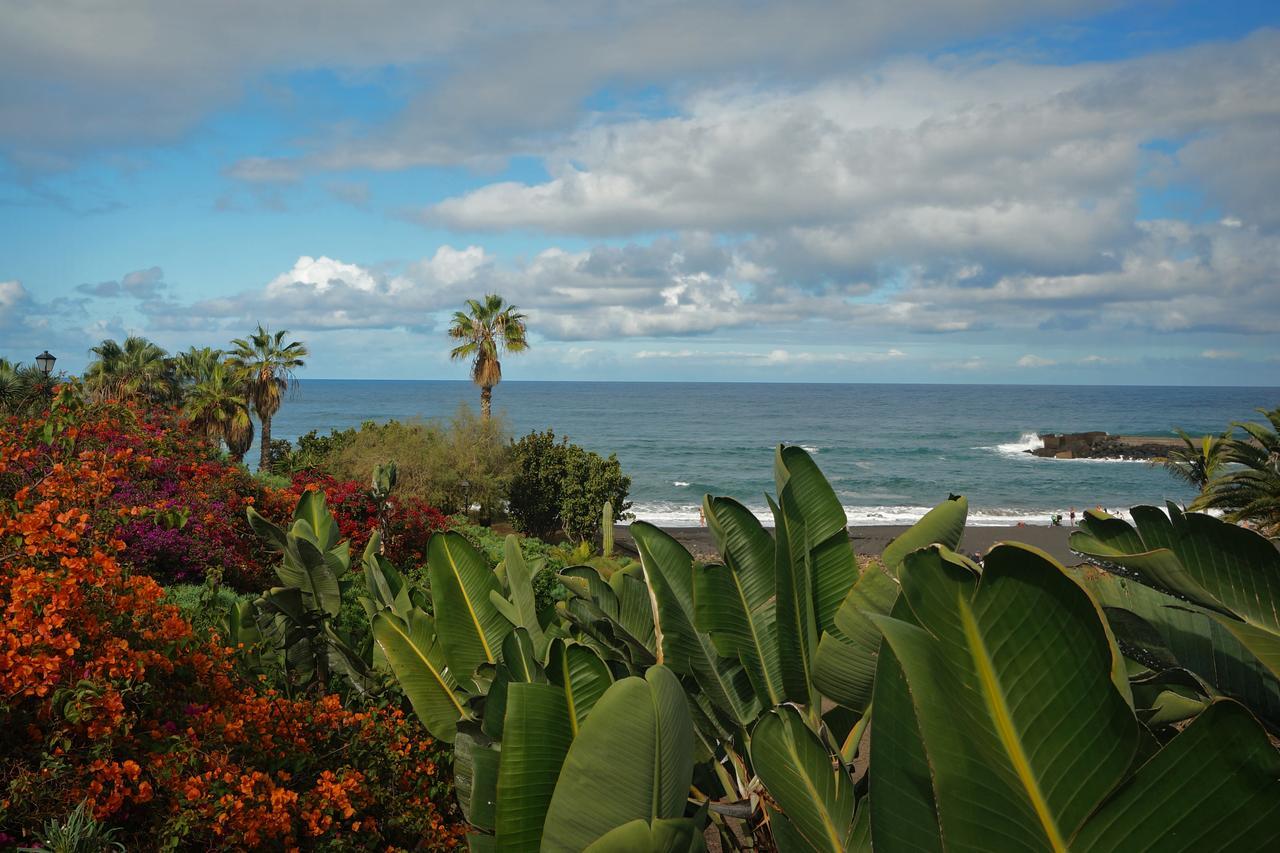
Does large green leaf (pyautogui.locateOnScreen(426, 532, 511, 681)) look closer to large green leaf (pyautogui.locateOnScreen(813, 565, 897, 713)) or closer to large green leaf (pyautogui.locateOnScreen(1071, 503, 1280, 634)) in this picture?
large green leaf (pyautogui.locateOnScreen(813, 565, 897, 713))

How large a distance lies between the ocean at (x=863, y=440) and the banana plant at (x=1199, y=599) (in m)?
18.6

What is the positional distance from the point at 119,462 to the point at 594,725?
537 cm

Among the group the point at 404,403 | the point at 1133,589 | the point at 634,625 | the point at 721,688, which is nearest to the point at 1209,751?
the point at 1133,589

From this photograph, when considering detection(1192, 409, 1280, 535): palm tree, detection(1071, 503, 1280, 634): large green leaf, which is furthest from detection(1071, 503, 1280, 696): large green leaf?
detection(1192, 409, 1280, 535): palm tree

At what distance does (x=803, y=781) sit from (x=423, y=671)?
207 centimetres

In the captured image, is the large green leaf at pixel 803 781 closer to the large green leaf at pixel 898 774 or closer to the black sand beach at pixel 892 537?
the large green leaf at pixel 898 774

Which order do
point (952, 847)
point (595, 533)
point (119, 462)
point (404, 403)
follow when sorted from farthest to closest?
point (404, 403), point (595, 533), point (119, 462), point (952, 847)

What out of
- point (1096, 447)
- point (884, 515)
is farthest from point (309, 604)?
point (1096, 447)

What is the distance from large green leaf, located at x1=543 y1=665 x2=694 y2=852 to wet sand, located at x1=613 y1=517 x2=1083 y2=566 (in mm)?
29580

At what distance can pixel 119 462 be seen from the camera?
551 cm

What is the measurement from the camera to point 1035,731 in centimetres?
103

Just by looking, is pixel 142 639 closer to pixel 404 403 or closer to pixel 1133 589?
pixel 1133 589

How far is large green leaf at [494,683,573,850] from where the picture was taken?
175 cm

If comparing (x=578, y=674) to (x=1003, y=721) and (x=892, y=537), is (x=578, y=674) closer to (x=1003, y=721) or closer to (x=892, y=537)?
(x=1003, y=721)
